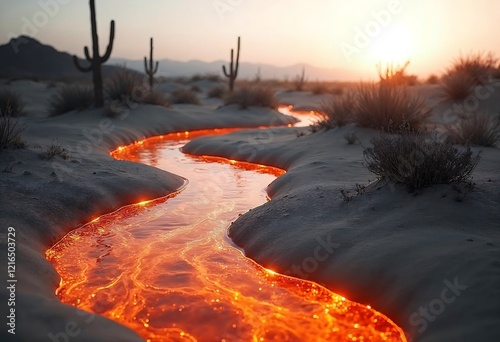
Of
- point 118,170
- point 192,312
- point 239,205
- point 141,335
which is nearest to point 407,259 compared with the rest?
point 192,312

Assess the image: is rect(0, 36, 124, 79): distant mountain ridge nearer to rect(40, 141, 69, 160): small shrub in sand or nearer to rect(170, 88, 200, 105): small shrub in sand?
rect(170, 88, 200, 105): small shrub in sand

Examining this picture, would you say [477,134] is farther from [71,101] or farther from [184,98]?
[184,98]

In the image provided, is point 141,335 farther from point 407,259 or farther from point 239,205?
point 239,205

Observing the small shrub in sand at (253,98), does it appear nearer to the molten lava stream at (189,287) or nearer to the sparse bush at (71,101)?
the sparse bush at (71,101)

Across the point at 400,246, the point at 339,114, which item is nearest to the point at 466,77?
the point at 339,114

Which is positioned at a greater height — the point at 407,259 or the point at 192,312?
the point at 407,259

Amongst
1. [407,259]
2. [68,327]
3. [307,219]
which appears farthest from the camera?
[307,219]

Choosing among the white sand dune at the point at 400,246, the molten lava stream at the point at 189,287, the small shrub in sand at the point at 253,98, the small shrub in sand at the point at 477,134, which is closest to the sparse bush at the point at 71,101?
the small shrub in sand at the point at 253,98
